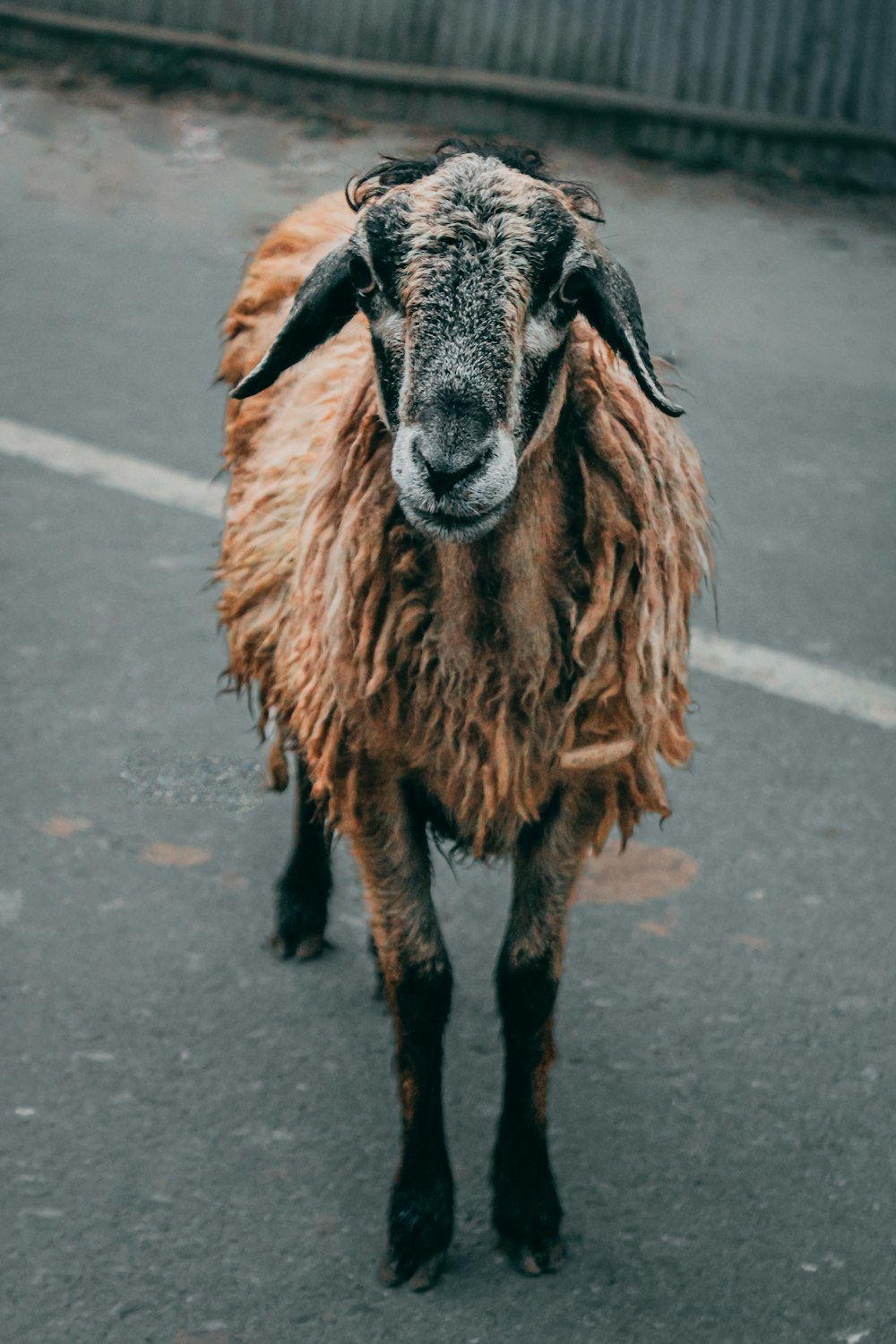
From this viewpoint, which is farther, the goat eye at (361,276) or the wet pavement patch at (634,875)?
the wet pavement patch at (634,875)

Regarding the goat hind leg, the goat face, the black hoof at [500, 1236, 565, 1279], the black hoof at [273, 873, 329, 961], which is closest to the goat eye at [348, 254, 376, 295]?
the goat face

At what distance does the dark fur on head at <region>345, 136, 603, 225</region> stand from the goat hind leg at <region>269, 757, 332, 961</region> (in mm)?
1424

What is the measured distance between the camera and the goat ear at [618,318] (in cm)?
280

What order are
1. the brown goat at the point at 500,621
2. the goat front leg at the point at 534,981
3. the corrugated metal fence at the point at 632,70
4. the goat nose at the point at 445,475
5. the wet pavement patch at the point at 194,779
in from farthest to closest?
the corrugated metal fence at the point at 632,70 → the wet pavement patch at the point at 194,779 → the goat front leg at the point at 534,981 → the brown goat at the point at 500,621 → the goat nose at the point at 445,475

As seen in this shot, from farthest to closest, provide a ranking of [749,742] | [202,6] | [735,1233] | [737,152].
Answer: [202,6]
[737,152]
[749,742]
[735,1233]

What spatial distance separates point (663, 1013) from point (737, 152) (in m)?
8.24

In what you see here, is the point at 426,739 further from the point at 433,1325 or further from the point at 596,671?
the point at 433,1325

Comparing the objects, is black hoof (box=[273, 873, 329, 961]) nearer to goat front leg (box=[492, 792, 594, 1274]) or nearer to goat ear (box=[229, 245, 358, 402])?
goat front leg (box=[492, 792, 594, 1274])

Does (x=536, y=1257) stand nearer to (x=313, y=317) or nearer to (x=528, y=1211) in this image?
(x=528, y=1211)

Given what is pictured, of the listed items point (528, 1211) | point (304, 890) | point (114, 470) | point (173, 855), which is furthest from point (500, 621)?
point (114, 470)

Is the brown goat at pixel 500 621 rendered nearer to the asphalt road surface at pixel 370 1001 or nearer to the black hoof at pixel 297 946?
the asphalt road surface at pixel 370 1001

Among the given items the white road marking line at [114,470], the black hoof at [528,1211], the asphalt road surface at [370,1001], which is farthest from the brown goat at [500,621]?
the white road marking line at [114,470]

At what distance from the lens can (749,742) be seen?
4.80 meters

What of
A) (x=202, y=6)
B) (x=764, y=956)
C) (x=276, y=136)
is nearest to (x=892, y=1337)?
(x=764, y=956)
